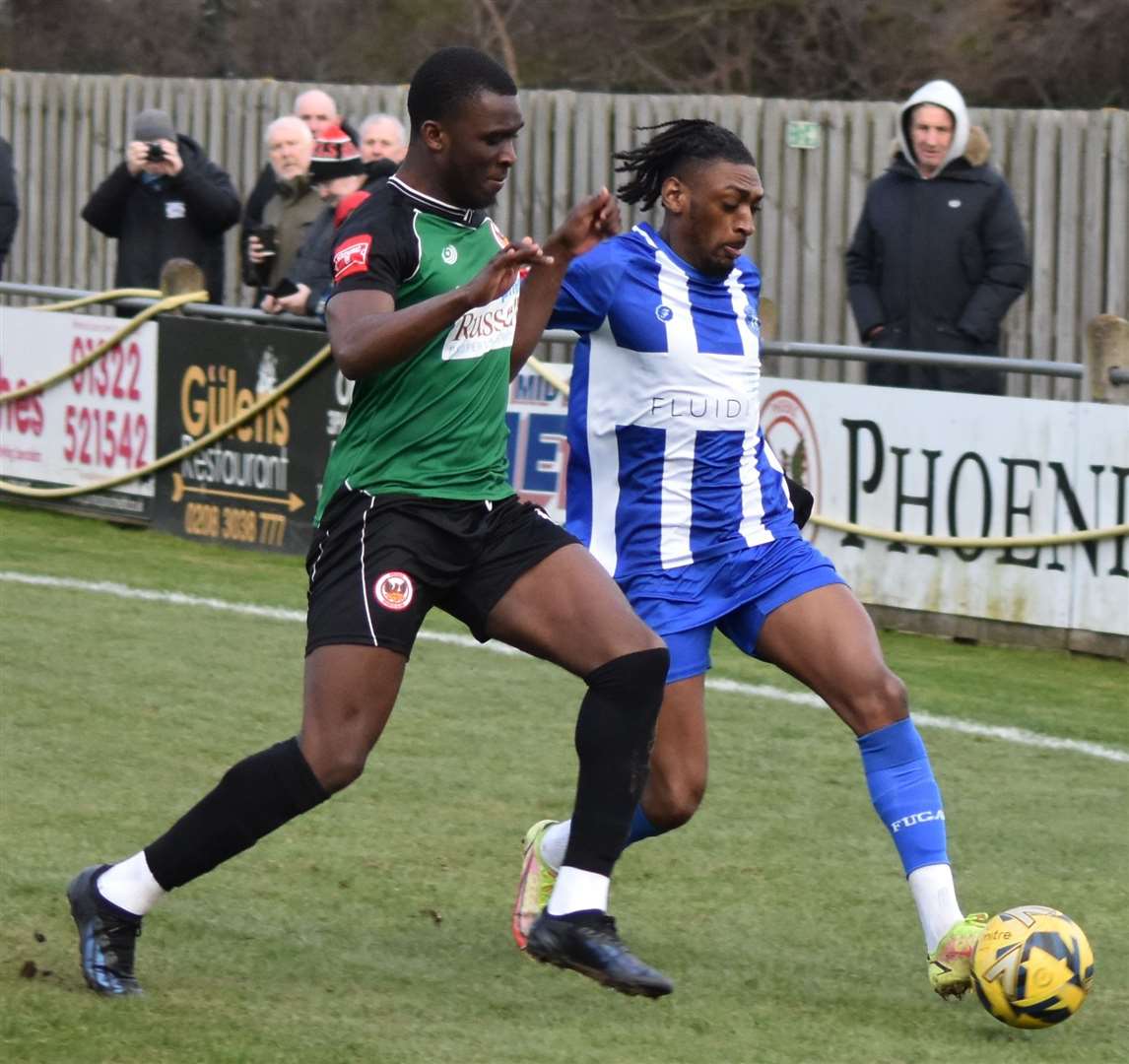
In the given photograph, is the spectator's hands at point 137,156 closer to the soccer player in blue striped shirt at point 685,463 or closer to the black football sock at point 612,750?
the soccer player in blue striped shirt at point 685,463

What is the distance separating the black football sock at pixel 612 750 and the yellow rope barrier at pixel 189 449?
6.61 metres

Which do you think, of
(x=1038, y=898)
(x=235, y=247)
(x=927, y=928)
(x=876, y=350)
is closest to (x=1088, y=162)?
(x=876, y=350)

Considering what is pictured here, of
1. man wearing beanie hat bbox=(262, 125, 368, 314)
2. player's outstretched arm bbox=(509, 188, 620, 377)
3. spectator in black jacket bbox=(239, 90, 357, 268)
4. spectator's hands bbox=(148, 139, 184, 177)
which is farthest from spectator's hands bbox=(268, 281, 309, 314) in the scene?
player's outstretched arm bbox=(509, 188, 620, 377)

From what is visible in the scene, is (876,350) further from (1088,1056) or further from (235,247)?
(235,247)

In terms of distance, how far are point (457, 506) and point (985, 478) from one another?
16.7 feet

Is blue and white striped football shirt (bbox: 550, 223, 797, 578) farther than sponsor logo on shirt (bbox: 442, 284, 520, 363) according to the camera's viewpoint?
Yes

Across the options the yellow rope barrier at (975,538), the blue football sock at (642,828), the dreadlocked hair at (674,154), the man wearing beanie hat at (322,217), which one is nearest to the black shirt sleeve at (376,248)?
the dreadlocked hair at (674,154)

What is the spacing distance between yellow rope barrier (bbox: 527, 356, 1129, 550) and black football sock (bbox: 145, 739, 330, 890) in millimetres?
5256

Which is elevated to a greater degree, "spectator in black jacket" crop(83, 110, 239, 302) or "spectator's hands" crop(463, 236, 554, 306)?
"spectator in black jacket" crop(83, 110, 239, 302)

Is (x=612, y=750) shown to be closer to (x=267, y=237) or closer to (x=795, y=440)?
(x=795, y=440)

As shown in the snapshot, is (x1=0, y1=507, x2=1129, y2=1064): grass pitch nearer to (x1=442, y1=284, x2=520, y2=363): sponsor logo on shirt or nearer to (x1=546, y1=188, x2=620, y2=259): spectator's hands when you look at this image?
(x1=442, y1=284, x2=520, y2=363): sponsor logo on shirt

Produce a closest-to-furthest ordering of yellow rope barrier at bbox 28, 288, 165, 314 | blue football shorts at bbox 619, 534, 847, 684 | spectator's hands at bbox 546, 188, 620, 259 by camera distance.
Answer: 1. spectator's hands at bbox 546, 188, 620, 259
2. blue football shorts at bbox 619, 534, 847, 684
3. yellow rope barrier at bbox 28, 288, 165, 314

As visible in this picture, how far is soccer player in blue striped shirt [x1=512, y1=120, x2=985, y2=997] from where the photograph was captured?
5766 millimetres

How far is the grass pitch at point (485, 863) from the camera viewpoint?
201 inches
